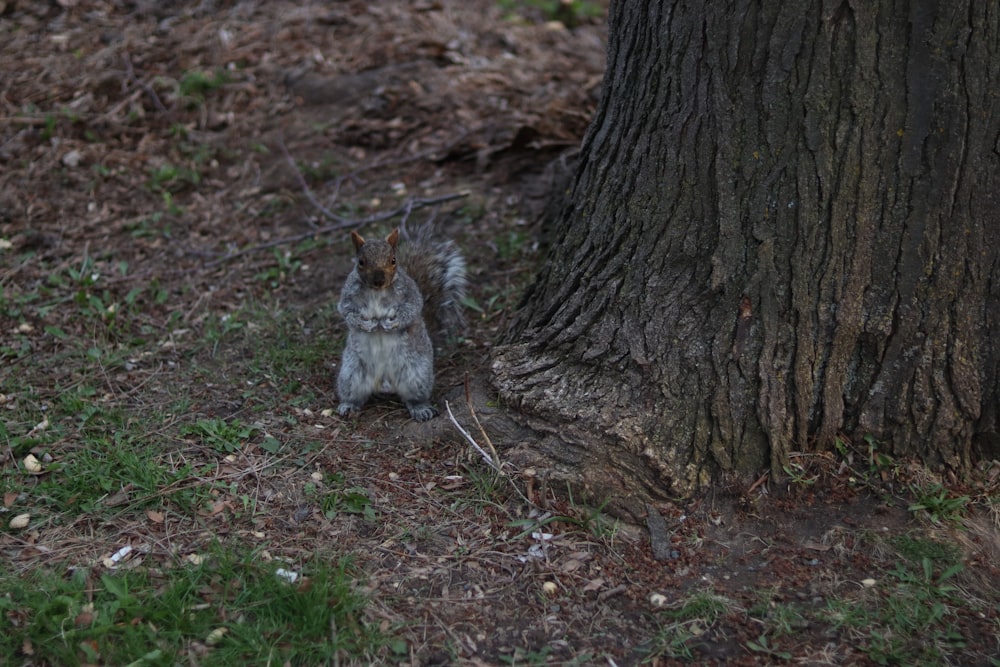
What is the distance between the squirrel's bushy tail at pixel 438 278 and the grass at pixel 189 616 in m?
1.58

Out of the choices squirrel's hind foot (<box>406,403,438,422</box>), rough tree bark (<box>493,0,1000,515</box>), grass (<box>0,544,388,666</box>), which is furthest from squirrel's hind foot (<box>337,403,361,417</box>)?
grass (<box>0,544,388,666</box>)

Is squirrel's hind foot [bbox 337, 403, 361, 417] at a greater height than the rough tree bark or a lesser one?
lesser

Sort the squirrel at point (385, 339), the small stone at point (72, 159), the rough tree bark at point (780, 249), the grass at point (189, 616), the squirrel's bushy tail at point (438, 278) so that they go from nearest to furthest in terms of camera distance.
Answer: the grass at point (189, 616) < the rough tree bark at point (780, 249) < the squirrel at point (385, 339) < the squirrel's bushy tail at point (438, 278) < the small stone at point (72, 159)

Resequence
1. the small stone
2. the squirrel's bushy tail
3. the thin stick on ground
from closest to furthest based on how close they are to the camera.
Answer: the thin stick on ground, the squirrel's bushy tail, the small stone

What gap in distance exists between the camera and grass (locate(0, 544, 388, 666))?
94.4 inches

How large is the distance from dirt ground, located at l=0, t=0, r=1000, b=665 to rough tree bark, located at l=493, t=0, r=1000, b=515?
211mm

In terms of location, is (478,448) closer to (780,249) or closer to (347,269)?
(780,249)

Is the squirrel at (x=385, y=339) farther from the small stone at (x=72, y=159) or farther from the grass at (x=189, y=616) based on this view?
the small stone at (x=72, y=159)

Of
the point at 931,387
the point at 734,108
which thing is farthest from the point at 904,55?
the point at 931,387

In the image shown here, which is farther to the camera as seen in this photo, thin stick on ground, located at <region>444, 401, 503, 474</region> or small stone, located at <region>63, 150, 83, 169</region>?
small stone, located at <region>63, 150, 83, 169</region>

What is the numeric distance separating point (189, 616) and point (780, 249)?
6.88 feet

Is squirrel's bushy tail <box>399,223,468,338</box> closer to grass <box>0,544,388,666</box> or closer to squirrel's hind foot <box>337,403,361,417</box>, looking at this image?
squirrel's hind foot <box>337,403,361,417</box>

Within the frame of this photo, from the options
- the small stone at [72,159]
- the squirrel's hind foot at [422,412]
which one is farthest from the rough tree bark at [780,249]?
the small stone at [72,159]

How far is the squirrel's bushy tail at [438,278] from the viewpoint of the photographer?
3.97 meters
